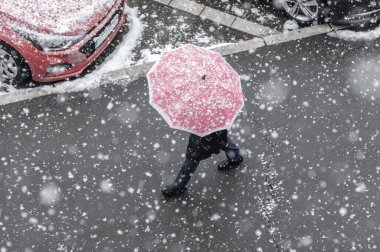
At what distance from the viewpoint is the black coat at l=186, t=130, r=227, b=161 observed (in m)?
5.58

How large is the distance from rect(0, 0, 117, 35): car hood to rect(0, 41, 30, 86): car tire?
0.36 meters

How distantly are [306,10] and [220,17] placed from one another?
130 cm

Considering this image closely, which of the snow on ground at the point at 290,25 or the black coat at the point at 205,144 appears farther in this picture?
the snow on ground at the point at 290,25

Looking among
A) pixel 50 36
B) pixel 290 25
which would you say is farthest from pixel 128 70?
pixel 290 25

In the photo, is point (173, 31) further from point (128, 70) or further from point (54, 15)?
point (54, 15)

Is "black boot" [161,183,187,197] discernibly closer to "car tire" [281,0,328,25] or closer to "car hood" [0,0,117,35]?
"car hood" [0,0,117,35]

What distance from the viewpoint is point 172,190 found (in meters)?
6.38

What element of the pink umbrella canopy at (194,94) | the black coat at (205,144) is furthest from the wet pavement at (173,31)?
the pink umbrella canopy at (194,94)

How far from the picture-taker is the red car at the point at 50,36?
6.62m

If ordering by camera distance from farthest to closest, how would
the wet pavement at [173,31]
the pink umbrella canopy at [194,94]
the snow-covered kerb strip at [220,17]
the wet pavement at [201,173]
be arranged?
the snow-covered kerb strip at [220,17], the wet pavement at [173,31], the wet pavement at [201,173], the pink umbrella canopy at [194,94]

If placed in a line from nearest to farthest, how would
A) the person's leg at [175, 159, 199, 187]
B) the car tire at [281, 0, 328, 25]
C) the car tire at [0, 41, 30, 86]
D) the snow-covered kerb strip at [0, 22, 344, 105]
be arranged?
the person's leg at [175, 159, 199, 187]
the car tire at [0, 41, 30, 86]
the snow-covered kerb strip at [0, 22, 344, 105]
the car tire at [281, 0, 328, 25]

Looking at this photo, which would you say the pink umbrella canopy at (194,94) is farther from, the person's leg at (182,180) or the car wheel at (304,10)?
the car wheel at (304,10)

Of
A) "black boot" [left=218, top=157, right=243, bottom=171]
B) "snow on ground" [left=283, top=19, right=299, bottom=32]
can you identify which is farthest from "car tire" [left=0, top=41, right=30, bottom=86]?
"snow on ground" [left=283, top=19, right=299, bottom=32]

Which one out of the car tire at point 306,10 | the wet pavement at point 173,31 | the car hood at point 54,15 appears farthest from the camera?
the car tire at point 306,10
